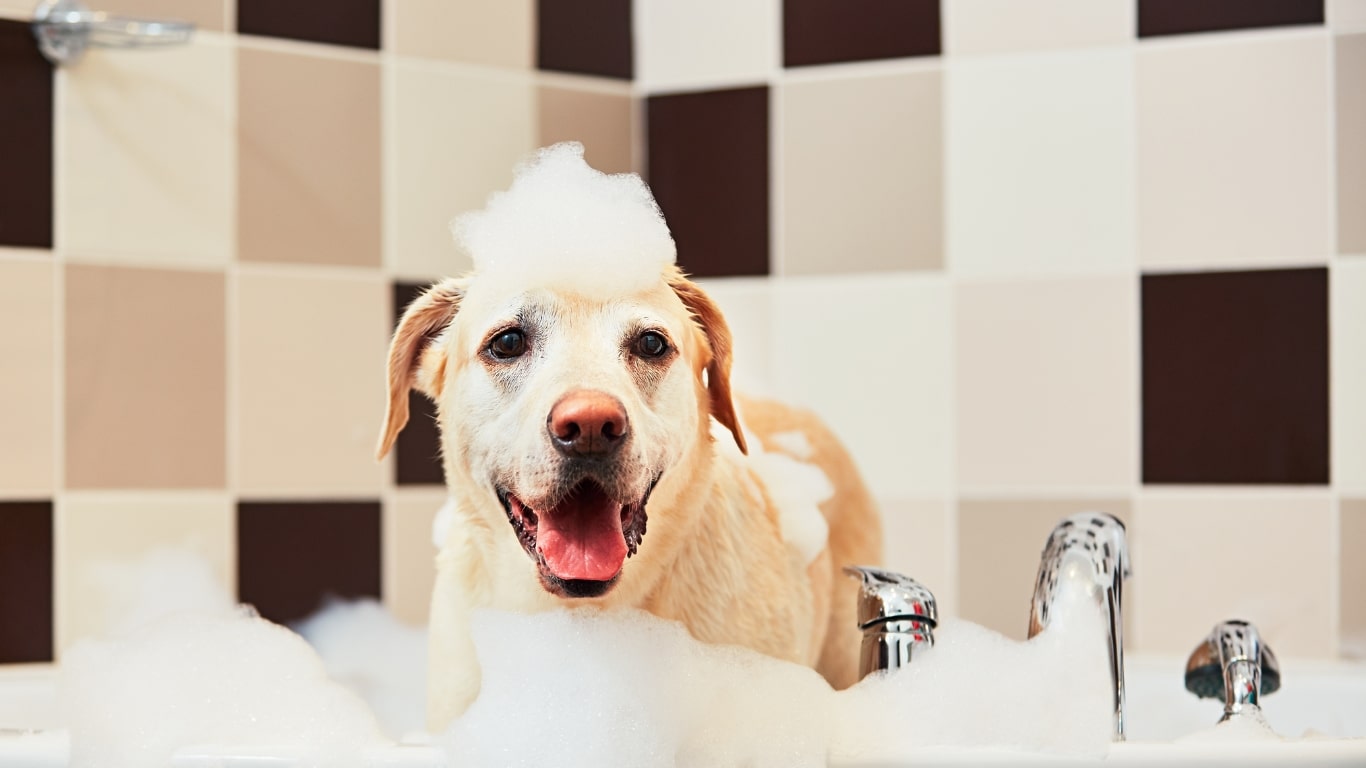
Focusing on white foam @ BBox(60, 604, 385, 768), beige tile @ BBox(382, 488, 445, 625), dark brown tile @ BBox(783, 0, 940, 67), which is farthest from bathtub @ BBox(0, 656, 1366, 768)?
dark brown tile @ BBox(783, 0, 940, 67)

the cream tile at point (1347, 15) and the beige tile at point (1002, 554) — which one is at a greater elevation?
the cream tile at point (1347, 15)

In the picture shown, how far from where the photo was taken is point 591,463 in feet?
2.72

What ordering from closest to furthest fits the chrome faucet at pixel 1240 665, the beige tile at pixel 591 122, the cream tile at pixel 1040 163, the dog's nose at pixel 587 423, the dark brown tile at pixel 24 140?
1. the dog's nose at pixel 587 423
2. the chrome faucet at pixel 1240 665
3. the dark brown tile at pixel 24 140
4. the cream tile at pixel 1040 163
5. the beige tile at pixel 591 122

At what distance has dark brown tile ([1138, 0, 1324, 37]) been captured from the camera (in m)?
1.78

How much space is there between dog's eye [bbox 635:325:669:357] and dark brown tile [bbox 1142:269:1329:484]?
3.79ft

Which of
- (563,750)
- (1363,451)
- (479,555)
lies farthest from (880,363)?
(563,750)

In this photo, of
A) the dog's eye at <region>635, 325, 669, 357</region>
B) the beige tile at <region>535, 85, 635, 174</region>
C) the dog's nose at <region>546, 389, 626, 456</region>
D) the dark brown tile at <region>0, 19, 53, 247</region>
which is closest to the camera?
the dog's nose at <region>546, 389, 626, 456</region>

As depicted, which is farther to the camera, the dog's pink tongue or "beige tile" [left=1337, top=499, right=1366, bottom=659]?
"beige tile" [left=1337, top=499, right=1366, bottom=659]

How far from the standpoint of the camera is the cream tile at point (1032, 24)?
1.84m

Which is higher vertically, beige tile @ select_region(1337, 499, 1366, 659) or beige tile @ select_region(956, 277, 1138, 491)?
beige tile @ select_region(956, 277, 1138, 491)

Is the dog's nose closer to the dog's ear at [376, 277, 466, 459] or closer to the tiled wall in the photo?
the dog's ear at [376, 277, 466, 459]

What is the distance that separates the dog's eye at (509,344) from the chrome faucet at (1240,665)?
27.6 inches

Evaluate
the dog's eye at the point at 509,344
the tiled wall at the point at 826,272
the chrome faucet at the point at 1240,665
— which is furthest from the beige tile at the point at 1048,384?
the dog's eye at the point at 509,344

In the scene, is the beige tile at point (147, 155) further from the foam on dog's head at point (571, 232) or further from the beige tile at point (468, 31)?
the foam on dog's head at point (571, 232)
